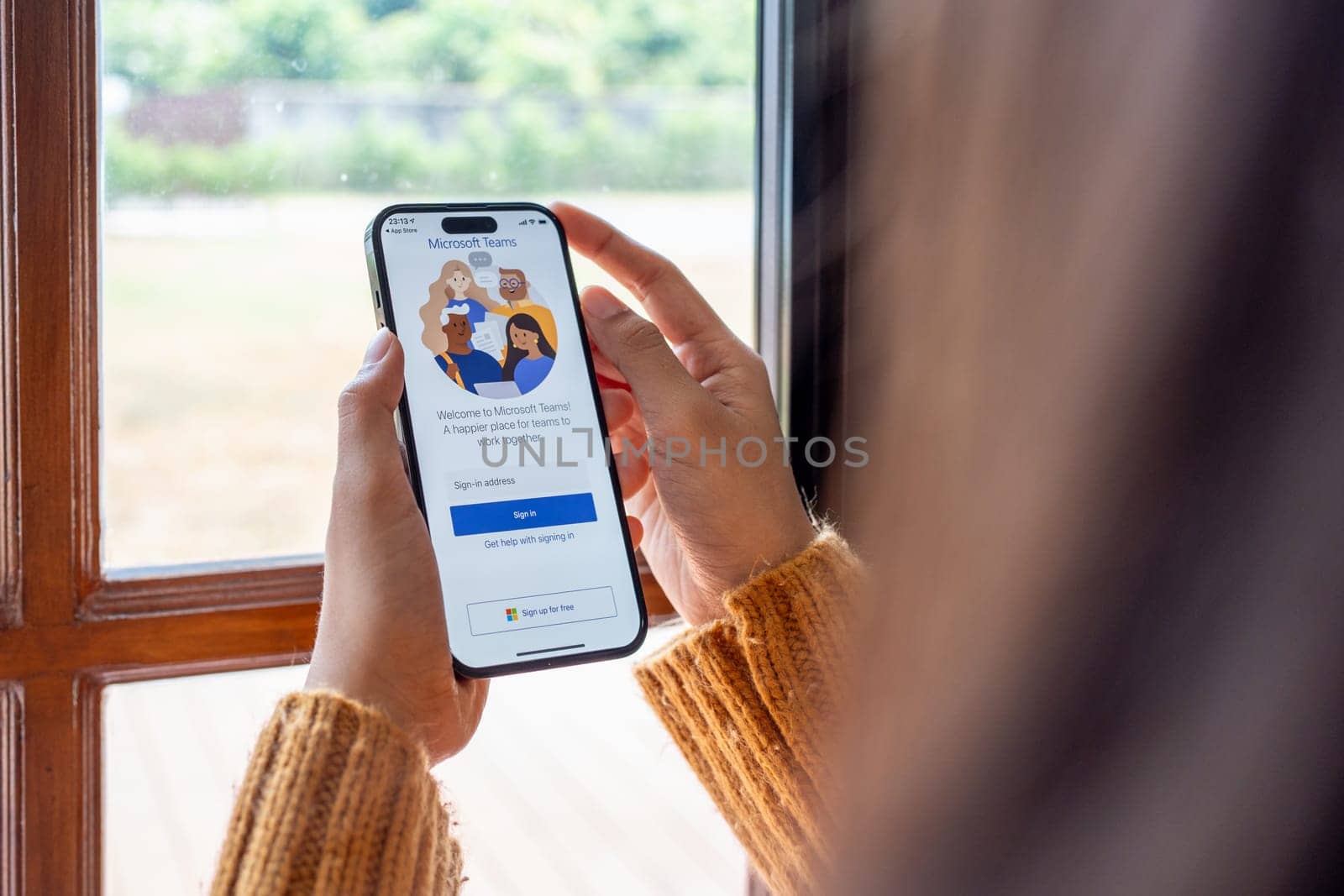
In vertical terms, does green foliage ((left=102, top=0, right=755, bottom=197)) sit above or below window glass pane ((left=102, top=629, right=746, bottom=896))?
above

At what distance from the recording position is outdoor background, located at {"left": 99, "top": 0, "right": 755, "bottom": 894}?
2.18ft

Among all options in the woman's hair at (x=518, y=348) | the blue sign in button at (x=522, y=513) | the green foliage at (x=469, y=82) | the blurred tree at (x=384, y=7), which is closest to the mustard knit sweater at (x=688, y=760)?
the blue sign in button at (x=522, y=513)

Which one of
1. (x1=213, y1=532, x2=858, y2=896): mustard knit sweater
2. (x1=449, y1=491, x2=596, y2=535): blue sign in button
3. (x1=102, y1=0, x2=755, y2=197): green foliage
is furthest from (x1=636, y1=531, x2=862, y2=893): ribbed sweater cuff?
(x1=102, y1=0, x2=755, y2=197): green foliage

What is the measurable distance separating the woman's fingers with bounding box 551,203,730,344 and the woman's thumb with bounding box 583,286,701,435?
0.12 ft

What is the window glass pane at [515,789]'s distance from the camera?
69 cm

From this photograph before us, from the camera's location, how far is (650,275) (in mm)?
746

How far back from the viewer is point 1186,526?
16cm

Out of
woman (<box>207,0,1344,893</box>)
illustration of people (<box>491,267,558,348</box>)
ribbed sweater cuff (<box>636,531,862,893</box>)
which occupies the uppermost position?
woman (<box>207,0,1344,893</box>)

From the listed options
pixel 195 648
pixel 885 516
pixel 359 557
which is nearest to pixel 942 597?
pixel 885 516

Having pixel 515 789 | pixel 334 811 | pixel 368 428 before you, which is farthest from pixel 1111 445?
pixel 515 789

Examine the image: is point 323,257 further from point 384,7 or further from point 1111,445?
point 1111,445

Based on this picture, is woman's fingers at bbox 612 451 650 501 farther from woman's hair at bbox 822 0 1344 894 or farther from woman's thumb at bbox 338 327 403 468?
woman's hair at bbox 822 0 1344 894

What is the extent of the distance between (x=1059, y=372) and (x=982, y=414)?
0.05ft

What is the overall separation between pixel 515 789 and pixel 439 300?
0.40 meters
